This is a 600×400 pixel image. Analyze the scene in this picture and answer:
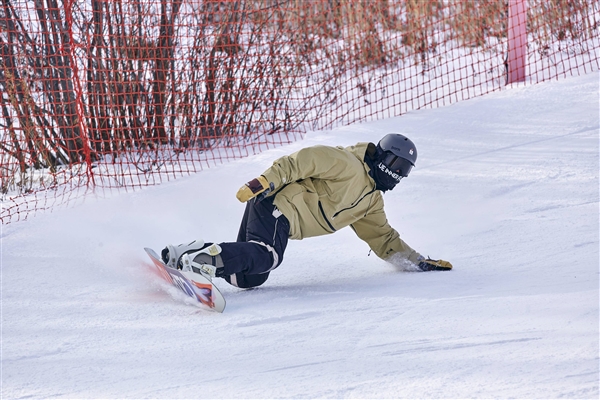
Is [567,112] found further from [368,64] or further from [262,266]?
[262,266]

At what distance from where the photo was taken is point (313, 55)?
26.6 feet

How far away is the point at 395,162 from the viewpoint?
3.81m

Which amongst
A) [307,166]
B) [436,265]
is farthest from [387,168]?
[436,265]

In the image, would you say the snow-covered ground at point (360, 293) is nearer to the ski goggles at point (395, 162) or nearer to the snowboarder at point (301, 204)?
the snowboarder at point (301, 204)

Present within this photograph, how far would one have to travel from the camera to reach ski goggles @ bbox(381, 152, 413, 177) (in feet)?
12.5

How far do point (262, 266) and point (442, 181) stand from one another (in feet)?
8.88

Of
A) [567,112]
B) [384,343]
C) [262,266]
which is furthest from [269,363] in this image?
[567,112]

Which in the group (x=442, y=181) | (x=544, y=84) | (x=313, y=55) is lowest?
(x=442, y=181)

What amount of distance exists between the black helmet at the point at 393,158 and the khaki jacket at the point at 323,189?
0.08 metres

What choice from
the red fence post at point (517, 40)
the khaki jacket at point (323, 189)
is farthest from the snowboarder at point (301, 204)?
the red fence post at point (517, 40)

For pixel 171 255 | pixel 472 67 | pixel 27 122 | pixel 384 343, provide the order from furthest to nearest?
pixel 472 67, pixel 27 122, pixel 171 255, pixel 384 343

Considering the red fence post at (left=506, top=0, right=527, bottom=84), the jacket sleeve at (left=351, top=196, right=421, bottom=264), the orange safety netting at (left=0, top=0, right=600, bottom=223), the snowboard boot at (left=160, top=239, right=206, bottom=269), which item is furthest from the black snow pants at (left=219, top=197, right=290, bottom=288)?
the red fence post at (left=506, top=0, right=527, bottom=84)

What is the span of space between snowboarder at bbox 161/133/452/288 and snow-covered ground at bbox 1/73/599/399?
21 centimetres

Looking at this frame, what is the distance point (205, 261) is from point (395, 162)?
120 cm
